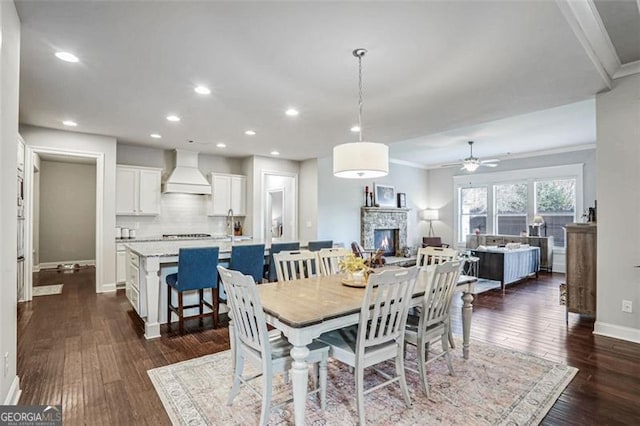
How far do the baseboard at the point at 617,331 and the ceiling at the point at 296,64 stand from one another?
2.52m

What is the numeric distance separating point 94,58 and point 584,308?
577 centimetres

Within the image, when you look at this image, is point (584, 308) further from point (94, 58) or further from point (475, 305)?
point (94, 58)

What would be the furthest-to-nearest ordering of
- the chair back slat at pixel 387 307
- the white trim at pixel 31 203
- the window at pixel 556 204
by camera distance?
1. the window at pixel 556 204
2. the white trim at pixel 31 203
3. the chair back slat at pixel 387 307

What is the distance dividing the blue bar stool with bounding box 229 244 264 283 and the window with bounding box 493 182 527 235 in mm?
7318

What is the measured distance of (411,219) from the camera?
32.9 feet

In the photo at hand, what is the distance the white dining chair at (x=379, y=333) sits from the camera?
200 cm

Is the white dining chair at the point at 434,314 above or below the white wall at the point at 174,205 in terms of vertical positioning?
below

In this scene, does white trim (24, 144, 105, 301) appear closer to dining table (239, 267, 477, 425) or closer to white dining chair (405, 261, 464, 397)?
dining table (239, 267, 477, 425)

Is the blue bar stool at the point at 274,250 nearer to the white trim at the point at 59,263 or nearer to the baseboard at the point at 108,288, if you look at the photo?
the baseboard at the point at 108,288

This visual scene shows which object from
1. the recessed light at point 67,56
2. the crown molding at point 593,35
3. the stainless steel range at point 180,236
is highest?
the crown molding at point 593,35

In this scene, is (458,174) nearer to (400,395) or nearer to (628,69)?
(628,69)

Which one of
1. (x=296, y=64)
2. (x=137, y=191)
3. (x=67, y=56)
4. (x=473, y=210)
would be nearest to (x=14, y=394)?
(x=67, y=56)

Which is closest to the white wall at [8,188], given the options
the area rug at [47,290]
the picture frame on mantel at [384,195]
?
the area rug at [47,290]

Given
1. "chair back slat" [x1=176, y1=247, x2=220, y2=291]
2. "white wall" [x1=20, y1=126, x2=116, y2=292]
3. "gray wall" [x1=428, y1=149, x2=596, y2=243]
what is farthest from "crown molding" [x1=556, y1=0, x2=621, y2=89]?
"white wall" [x1=20, y1=126, x2=116, y2=292]
